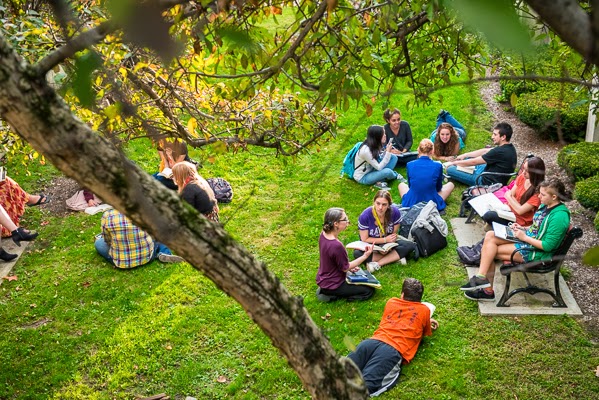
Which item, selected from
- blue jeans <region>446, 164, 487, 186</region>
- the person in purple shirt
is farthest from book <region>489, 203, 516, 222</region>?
the person in purple shirt

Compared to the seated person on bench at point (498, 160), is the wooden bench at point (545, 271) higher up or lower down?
lower down

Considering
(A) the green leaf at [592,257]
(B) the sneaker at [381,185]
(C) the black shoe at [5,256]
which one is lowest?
(B) the sneaker at [381,185]

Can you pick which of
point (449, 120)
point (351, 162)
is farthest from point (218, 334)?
point (449, 120)

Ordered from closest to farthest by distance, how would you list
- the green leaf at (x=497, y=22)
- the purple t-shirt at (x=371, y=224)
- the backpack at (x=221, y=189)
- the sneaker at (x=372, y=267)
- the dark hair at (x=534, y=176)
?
the green leaf at (x=497, y=22) → the dark hair at (x=534, y=176) → the sneaker at (x=372, y=267) → the purple t-shirt at (x=371, y=224) → the backpack at (x=221, y=189)

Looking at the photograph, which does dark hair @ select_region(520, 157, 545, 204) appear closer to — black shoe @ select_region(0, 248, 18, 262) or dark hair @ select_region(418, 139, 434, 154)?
dark hair @ select_region(418, 139, 434, 154)

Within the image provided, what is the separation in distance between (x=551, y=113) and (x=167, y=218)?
10397 mm

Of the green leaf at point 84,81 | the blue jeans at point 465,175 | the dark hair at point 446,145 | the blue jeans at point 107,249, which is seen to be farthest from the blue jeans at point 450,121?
the green leaf at point 84,81

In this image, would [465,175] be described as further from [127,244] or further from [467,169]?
[127,244]

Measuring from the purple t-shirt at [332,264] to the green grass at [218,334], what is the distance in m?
0.29

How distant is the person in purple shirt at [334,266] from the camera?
715 cm

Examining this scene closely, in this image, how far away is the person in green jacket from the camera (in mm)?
6688

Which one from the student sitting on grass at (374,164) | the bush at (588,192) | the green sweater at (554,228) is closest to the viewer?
the green sweater at (554,228)

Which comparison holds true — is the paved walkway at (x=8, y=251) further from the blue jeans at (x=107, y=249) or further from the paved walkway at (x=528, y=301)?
the paved walkway at (x=528, y=301)

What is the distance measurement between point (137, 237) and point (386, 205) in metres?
3.23
